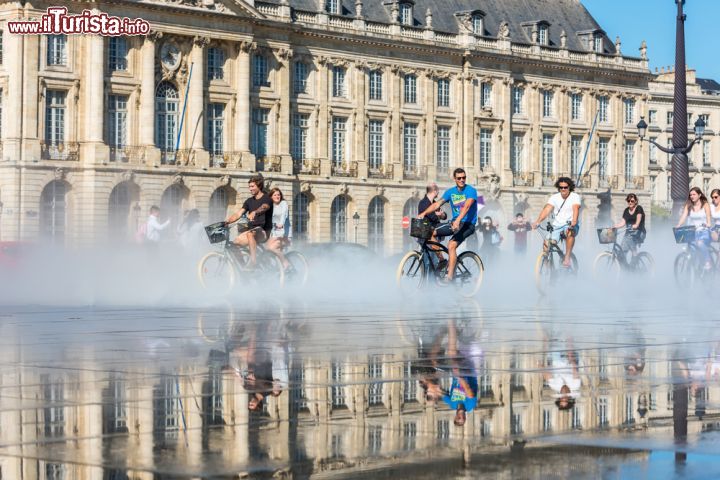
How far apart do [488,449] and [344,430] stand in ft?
2.84

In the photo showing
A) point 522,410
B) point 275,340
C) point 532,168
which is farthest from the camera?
point 532,168

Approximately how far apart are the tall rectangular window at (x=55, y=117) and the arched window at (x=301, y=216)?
12.9 meters

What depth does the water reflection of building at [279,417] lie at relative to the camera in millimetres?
7195

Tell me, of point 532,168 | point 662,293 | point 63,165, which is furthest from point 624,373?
point 532,168

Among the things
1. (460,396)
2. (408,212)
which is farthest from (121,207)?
(460,396)

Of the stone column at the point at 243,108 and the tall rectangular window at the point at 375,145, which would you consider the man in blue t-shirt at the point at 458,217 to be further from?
the tall rectangular window at the point at 375,145

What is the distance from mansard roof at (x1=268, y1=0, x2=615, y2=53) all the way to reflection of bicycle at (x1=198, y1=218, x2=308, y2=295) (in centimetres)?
4825

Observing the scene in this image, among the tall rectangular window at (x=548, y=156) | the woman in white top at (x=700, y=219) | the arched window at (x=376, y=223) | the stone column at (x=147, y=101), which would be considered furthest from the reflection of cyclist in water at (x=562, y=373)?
the tall rectangular window at (x=548, y=156)

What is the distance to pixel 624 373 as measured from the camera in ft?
36.3

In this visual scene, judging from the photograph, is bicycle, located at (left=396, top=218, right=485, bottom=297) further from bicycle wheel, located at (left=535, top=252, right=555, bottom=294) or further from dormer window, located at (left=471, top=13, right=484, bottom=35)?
dormer window, located at (left=471, top=13, right=484, bottom=35)

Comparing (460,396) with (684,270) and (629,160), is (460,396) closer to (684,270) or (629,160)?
(684,270)

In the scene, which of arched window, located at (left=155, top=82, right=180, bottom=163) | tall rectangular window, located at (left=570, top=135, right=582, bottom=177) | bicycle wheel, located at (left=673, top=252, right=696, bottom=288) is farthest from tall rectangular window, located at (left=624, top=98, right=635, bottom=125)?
bicycle wheel, located at (left=673, top=252, right=696, bottom=288)

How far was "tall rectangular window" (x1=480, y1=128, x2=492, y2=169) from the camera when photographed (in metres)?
82.2

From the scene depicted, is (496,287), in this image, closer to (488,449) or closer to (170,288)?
(170,288)
